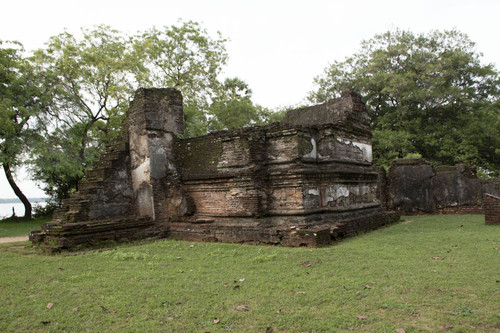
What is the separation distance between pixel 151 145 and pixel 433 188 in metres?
9.70

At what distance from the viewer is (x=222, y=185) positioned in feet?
28.5

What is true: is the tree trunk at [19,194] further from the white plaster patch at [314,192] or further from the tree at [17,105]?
the white plaster patch at [314,192]

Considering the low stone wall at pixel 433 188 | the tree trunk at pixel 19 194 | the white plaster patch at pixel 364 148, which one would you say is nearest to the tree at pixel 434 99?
the low stone wall at pixel 433 188

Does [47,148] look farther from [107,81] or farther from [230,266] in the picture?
[230,266]

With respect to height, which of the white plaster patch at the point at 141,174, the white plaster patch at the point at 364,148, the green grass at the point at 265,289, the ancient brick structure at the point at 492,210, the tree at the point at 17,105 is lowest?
the green grass at the point at 265,289

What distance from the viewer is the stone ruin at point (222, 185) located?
25.8 ft

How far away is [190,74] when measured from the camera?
79.9 ft

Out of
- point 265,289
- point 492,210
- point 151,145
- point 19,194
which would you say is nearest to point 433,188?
point 492,210

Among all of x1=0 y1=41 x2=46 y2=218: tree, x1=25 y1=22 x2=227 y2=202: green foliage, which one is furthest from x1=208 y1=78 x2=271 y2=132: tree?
x1=0 y1=41 x2=46 y2=218: tree

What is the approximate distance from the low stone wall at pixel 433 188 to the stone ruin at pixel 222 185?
364 cm

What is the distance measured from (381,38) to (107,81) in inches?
667

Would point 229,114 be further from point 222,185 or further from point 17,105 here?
point 222,185

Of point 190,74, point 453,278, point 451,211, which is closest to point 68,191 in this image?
point 190,74

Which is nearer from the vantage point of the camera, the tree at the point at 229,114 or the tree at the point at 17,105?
the tree at the point at 17,105
